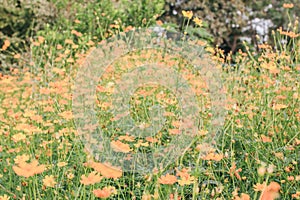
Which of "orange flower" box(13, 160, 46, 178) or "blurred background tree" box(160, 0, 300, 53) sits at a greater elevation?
"blurred background tree" box(160, 0, 300, 53)

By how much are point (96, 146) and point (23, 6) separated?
3.91 meters

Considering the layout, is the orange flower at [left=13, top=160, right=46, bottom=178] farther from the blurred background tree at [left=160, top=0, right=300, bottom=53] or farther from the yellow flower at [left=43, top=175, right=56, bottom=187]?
the blurred background tree at [left=160, top=0, right=300, bottom=53]

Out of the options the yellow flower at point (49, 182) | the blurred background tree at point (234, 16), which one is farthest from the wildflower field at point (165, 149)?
the blurred background tree at point (234, 16)

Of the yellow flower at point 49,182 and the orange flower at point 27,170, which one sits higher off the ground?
the orange flower at point 27,170

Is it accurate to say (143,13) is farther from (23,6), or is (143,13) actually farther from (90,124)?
(90,124)

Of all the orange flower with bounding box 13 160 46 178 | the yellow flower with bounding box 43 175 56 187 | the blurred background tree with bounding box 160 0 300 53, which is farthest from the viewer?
the blurred background tree with bounding box 160 0 300 53

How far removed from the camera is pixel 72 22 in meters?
4.82

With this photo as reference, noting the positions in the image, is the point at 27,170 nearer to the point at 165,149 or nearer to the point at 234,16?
the point at 165,149

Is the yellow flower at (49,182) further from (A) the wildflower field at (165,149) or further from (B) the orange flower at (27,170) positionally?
(B) the orange flower at (27,170)

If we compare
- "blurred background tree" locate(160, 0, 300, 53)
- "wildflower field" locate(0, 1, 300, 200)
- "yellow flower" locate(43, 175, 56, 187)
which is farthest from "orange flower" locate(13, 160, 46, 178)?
"blurred background tree" locate(160, 0, 300, 53)

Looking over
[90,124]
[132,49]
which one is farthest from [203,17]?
[90,124]

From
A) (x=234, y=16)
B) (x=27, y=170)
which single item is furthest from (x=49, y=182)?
(x=234, y=16)

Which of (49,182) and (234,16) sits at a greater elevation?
(234,16)

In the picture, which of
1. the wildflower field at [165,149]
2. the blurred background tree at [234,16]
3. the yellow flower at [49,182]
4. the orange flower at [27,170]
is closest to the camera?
the orange flower at [27,170]
